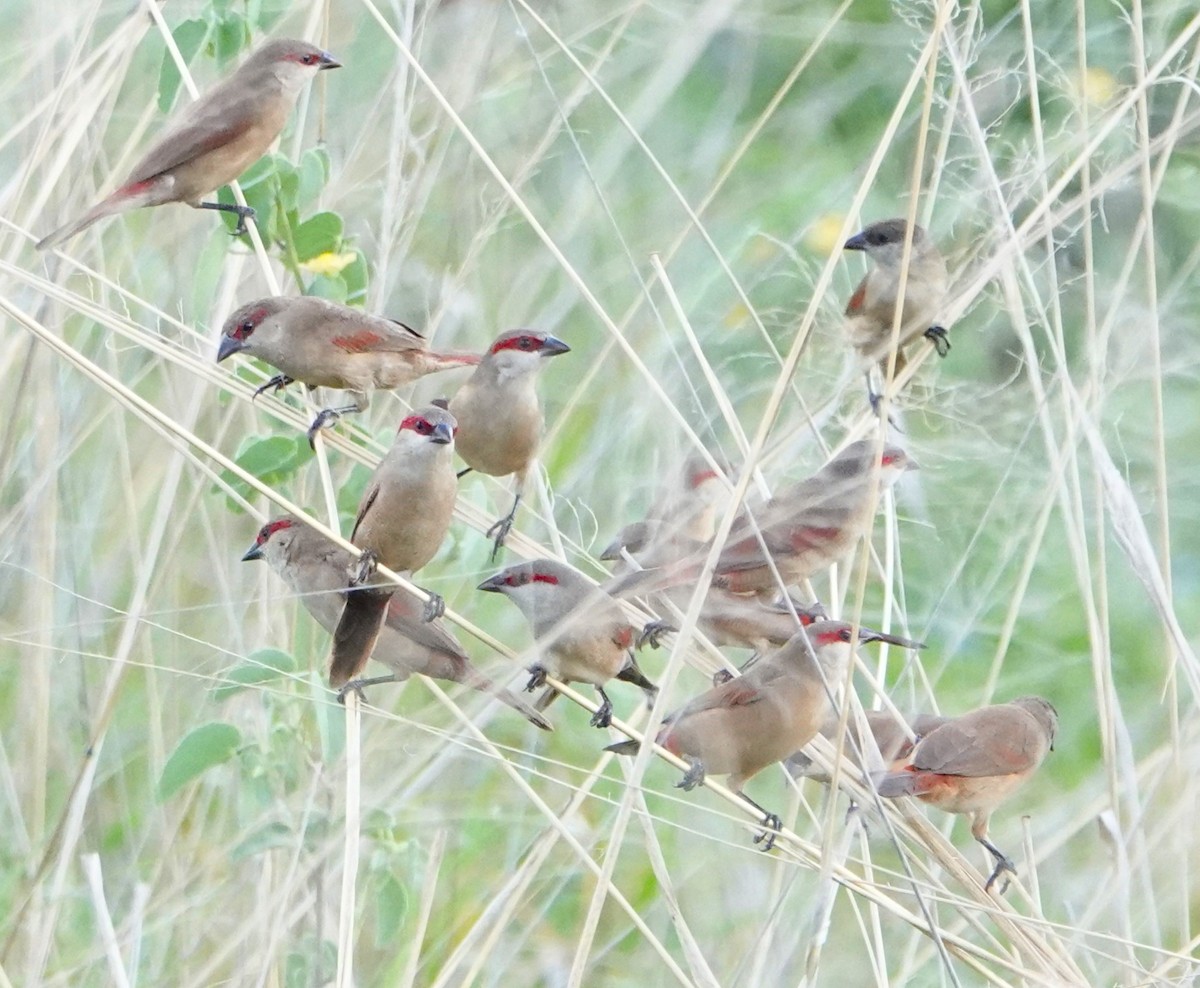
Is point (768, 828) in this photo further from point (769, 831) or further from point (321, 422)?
point (321, 422)

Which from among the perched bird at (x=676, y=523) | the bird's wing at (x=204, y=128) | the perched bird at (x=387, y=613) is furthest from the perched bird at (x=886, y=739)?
the bird's wing at (x=204, y=128)

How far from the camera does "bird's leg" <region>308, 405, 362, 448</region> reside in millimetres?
2830

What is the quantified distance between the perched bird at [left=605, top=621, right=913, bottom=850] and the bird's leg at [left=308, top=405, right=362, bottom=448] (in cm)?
73

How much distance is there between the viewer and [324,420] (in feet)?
9.58

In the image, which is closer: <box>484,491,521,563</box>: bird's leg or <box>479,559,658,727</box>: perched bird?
<box>479,559,658,727</box>: perched bird

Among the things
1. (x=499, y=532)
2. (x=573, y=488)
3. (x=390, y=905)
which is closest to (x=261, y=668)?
(x=390, y=905)

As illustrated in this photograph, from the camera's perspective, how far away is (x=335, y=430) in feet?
10.1

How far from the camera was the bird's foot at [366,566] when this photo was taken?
9.21 feet

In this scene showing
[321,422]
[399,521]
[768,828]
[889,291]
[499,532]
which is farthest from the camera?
[889,291]

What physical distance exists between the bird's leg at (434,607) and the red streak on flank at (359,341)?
519mm

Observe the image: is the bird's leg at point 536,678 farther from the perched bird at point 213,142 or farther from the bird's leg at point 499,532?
the perched bird at point 213,142

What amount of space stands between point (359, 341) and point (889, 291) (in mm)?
1212

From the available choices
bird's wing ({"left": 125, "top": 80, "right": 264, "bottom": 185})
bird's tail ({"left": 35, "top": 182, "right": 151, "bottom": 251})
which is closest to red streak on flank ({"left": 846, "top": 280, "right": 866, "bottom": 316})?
bird's wing ({"left": 125, "top": 80, "right": 264, "bottom": 185})

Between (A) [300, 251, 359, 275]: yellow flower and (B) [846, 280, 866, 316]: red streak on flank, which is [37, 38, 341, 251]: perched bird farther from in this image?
(B) [846, 280, 866, 316]: red streak on flank
